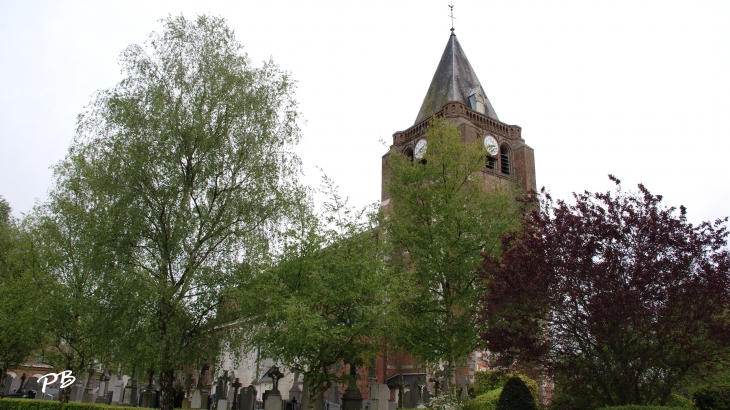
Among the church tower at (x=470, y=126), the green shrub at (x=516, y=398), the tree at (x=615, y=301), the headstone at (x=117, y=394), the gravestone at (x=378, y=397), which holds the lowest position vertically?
the headstone at (x=117, y=394)

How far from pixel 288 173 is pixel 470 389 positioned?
12.5 metres

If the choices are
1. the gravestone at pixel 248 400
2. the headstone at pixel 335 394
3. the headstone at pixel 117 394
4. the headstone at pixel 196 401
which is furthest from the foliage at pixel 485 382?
the headstone at pixel 117 394

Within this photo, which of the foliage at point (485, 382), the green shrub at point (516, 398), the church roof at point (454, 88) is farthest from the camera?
the church roof at point (454, 88)

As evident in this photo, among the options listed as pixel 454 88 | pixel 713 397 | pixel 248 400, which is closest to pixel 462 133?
pixel 454 88

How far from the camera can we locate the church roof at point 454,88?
1483 inches

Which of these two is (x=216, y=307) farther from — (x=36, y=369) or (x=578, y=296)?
(x=36, y=369)

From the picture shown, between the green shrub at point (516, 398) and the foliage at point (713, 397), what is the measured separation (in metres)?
4.36

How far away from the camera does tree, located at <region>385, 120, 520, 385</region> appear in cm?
1827

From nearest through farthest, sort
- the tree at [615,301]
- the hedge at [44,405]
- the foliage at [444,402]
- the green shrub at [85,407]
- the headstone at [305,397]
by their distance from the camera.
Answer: the tree at [615,301] → the foliage at [444,402] → the headstone at [305,397] → the green shrub at [85,407] → the hedge at [44,405]

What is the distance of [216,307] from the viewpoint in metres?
17.0

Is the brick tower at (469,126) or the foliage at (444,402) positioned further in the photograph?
the brick tower at (469,126)

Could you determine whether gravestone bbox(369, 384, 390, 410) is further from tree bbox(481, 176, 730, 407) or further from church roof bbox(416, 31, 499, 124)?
church roof bbox(416, 31, 499, 124)

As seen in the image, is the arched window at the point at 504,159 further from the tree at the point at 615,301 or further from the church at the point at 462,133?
the tree at the point at 615,301

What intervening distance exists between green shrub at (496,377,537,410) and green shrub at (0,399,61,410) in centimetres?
1574
